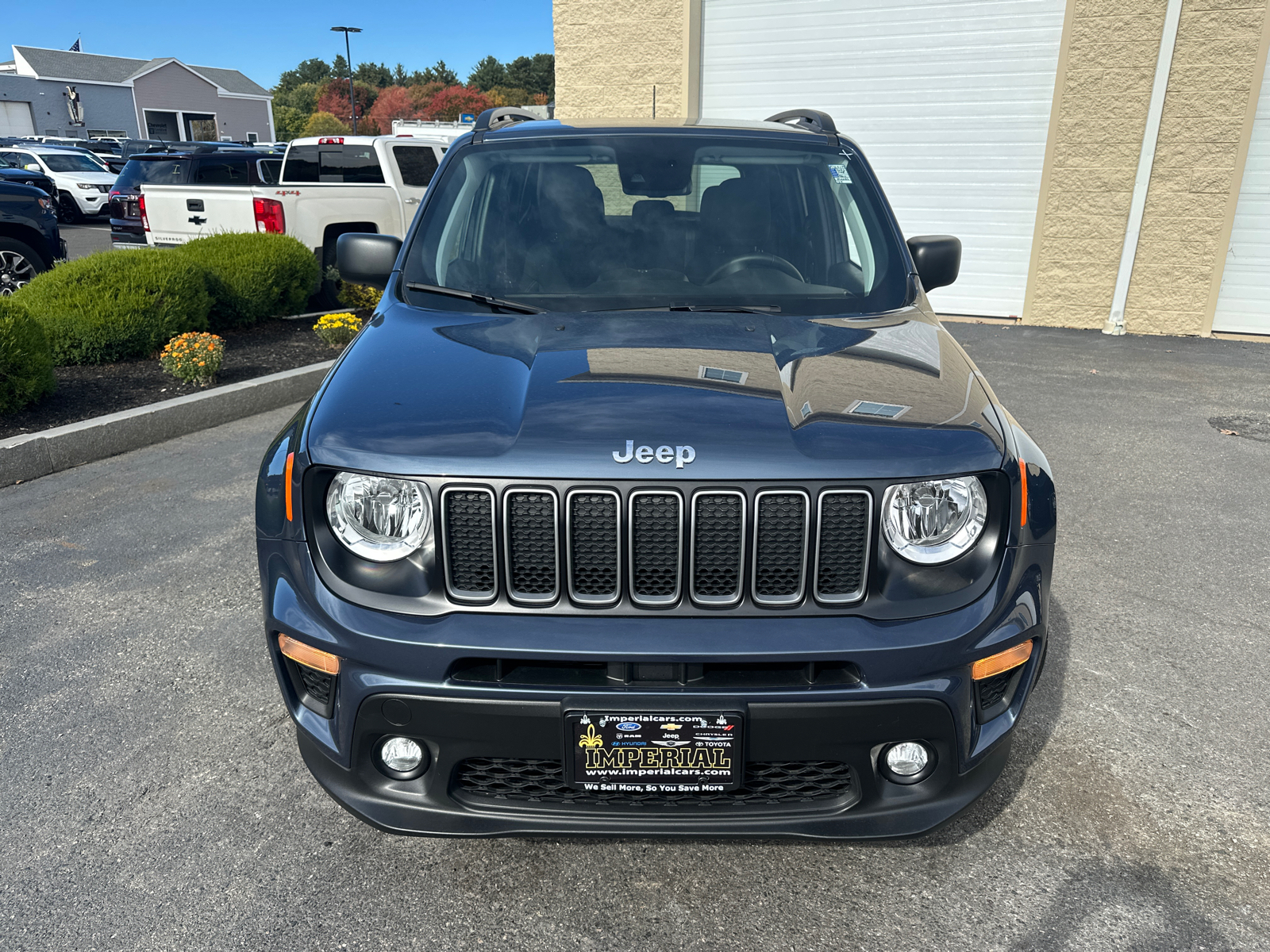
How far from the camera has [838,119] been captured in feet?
40.4

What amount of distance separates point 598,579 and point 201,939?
1.32 meters

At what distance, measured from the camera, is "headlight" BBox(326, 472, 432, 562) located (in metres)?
2.08

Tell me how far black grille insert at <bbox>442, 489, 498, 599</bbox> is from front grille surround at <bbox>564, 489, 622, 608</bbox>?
0.17 m

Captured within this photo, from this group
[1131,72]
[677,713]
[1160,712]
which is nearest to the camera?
[677,713]

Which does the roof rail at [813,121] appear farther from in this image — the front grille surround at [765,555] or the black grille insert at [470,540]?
the black grille insert at [470,540]

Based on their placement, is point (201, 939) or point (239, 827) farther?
point (239, 827)

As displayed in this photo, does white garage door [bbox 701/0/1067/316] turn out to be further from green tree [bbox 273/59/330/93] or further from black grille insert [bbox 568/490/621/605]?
green tree [bbox 273/59/330/93]

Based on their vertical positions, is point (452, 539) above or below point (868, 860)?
above

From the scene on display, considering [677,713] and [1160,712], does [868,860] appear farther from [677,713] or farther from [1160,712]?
[1160,712]

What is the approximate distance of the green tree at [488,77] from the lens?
363 ft

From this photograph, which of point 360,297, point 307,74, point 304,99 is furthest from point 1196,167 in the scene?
point 307,74

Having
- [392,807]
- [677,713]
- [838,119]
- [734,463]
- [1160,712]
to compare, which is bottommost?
Result: [1160,712]

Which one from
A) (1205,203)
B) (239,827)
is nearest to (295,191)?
(239,827)

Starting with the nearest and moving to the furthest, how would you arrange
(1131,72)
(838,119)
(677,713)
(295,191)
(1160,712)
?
(677,713), (1160,712), (295,191), (1131,72), (838,119)
